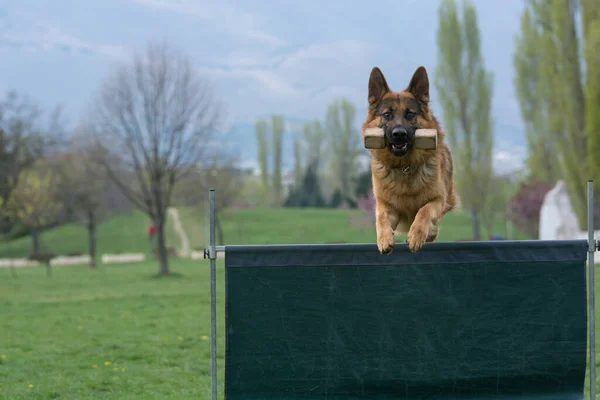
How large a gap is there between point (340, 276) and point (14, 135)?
26582 millimetres

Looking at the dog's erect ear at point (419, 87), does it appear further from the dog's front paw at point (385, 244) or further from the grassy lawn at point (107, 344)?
the grassy lawn at point (107, 344)

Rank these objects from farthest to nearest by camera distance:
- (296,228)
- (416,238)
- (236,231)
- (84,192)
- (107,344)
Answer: (296,228) → (236,231) → (84,192) → (107,344) → (416,238)

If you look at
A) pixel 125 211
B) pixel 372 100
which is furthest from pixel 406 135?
pixel 125 211

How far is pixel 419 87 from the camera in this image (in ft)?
15.9

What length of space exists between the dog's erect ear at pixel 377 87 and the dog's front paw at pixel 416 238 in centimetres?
100

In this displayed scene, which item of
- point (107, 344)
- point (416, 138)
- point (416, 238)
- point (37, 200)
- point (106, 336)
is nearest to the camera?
point (416, 238)

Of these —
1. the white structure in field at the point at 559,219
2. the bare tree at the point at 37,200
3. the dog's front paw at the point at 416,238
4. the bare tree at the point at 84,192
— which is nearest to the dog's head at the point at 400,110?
the dog's front paw at the point at 416,238

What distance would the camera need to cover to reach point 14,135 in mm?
28141

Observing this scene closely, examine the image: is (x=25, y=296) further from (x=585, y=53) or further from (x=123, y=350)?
(x=585, y=53)

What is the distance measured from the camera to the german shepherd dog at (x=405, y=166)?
182 inches

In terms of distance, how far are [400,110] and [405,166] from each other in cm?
44

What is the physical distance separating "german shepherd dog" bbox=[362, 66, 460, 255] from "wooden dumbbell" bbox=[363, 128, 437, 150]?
38 mm

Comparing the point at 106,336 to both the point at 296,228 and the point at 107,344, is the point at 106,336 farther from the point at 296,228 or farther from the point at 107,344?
the point at 296,228

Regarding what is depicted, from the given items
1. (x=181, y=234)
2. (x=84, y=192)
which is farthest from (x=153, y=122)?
(x=181, y=234)
